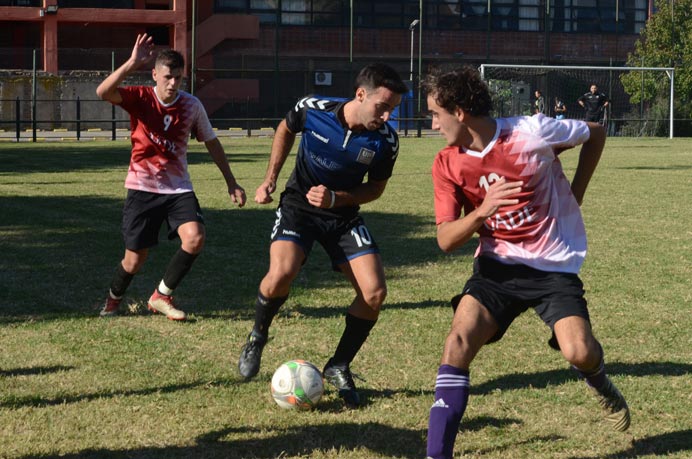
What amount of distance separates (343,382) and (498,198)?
171cm

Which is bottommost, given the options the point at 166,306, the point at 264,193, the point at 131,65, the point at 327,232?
the point at 166,306

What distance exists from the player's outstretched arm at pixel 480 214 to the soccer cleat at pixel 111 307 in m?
3.69

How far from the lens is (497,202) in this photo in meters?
4.04

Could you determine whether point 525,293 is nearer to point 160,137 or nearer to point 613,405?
point 613,405

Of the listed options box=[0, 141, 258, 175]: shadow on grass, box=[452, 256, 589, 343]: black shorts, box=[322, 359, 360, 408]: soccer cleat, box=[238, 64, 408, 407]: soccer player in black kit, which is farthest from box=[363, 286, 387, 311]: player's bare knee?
box=[0, 141, 258, 175]: shadow on grass

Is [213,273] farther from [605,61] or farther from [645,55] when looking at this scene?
[605,61]

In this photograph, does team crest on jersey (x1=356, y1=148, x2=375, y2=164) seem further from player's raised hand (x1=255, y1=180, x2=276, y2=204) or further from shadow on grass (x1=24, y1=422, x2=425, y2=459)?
shadow on grass (x1=24, y1=422, x2=425, y2=459)

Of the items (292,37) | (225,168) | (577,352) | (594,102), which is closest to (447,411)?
(577,352)

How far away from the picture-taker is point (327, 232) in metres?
5.70

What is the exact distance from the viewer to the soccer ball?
5.09 metres

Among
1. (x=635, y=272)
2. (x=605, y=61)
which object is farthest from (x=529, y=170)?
(x=605, y=61)

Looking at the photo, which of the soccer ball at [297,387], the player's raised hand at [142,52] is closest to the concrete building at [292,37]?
the player's raised hand at [142,52]

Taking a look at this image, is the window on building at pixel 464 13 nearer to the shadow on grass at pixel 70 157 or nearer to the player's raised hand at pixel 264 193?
the shadow on grass at pixel 70 157

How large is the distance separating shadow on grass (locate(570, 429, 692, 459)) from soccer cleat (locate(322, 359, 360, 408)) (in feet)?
4.11
